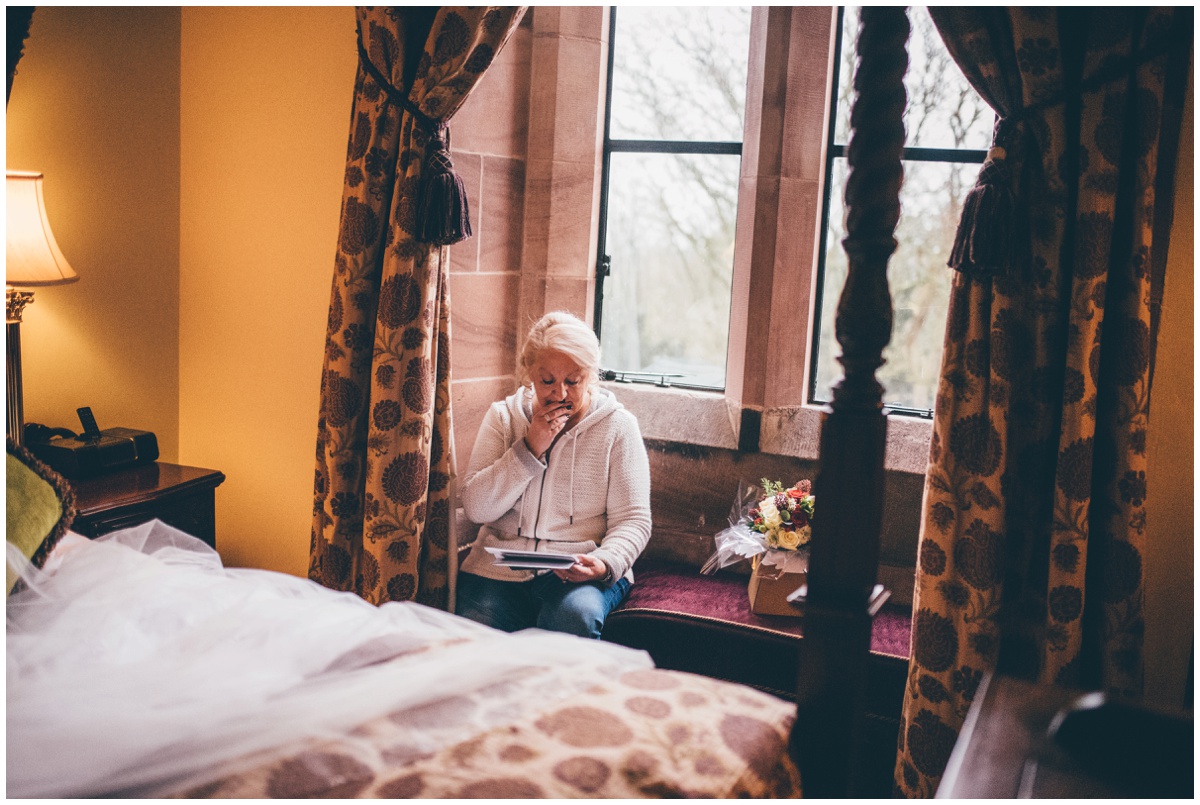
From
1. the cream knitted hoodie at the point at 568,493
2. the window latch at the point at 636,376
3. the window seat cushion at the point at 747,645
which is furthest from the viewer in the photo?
the window latch at the point at 636,376

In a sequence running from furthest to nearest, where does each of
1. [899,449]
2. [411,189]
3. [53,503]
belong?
1. [899,449]
2. [411,189]
3. [53,503]

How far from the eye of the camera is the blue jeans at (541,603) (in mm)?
2348

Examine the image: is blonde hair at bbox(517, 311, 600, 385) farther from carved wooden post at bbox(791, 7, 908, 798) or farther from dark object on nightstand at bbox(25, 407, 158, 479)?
dark object on nightstand at bbox(25, 407, 158, 479)

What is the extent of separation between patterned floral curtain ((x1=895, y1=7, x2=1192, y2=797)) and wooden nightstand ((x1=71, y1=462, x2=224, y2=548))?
200 cm

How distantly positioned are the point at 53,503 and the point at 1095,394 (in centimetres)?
202

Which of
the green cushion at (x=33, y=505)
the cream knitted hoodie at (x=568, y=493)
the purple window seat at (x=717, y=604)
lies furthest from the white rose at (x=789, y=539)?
the green cushion at (x=33, y=505)

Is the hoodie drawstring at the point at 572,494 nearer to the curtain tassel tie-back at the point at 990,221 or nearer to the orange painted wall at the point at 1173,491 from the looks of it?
the curtain tassel tie-back at the point at 990,221

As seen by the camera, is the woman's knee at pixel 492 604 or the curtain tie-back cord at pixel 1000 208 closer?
the curtain tie-back cord at pixel 1000 208

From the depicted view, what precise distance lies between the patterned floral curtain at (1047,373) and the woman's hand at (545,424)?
3.24ft

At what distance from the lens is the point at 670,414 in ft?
9.75

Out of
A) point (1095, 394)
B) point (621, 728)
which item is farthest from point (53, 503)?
point (1095, 394)

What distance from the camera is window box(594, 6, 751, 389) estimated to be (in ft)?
9.53

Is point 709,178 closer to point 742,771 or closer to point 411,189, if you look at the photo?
point 411,189

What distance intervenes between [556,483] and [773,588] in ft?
2.13
